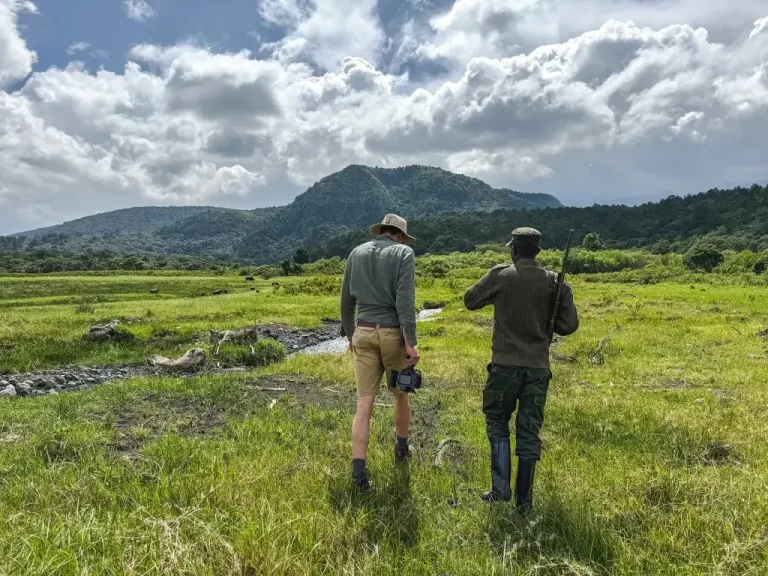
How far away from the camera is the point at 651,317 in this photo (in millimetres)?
30031

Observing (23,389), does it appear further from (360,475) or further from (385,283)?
(385,283)

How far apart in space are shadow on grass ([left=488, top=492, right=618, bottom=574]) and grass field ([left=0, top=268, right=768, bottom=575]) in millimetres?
21

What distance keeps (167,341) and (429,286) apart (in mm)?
45196

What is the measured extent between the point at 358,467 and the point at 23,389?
41.0ft

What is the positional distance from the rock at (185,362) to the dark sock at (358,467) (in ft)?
41.0

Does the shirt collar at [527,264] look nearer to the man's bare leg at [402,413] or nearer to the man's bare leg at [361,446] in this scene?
the man's bare leg at [402,413]

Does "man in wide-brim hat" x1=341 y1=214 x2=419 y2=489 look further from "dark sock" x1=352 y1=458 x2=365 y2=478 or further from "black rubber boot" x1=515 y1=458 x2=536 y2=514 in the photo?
"black rubber boot" x1=515 y1=458 x2=536 y2=514

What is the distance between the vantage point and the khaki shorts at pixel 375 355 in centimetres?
608

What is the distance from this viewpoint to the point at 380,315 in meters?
6.13

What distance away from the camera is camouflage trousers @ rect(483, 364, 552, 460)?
5531mm

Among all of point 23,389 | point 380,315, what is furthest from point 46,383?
point 380,315

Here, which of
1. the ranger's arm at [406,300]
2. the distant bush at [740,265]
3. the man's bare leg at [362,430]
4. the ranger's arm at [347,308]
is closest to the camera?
the man's bare leg at [362,430]

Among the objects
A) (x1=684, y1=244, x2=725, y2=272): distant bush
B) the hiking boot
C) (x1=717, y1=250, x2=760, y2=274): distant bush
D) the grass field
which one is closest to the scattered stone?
the grass field

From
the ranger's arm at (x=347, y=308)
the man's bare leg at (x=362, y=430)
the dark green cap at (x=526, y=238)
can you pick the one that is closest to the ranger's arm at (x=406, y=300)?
the ranger's arm at (x=347, y=308)
